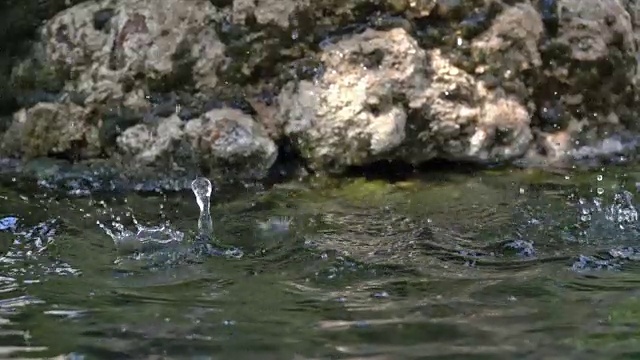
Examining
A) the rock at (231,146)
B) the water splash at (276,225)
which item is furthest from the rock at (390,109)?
the water splash at (276,225)

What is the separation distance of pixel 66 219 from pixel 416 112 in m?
2.09

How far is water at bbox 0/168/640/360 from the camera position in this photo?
2467 mm

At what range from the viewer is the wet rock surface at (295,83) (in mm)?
4820

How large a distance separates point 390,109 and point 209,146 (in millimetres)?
1087

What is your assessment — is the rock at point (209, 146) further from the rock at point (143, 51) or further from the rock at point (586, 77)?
the rock at point (586, 77)

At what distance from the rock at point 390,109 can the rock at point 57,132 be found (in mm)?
1214

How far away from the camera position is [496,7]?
5.05 metres

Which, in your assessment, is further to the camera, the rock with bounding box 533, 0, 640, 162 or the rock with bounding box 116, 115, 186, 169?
the rock with bounding box 533, 0, 640, 162

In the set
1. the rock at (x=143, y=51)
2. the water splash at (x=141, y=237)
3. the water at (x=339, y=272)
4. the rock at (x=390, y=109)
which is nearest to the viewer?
the water at (x=339, y=272)

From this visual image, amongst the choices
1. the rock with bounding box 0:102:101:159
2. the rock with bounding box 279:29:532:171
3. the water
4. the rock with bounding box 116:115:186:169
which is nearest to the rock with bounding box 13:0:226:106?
the rock with bounding box 0:102:101:159

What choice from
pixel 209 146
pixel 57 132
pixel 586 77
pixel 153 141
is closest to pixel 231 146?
pixel 209 146

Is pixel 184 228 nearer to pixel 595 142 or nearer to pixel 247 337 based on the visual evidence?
pixel 247 337

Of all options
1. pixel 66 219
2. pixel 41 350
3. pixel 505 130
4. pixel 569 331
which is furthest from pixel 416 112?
pixel 41 350

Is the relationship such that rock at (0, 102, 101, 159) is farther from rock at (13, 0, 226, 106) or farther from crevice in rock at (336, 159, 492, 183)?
crevice in rock at (336, 159, 492, 183)
